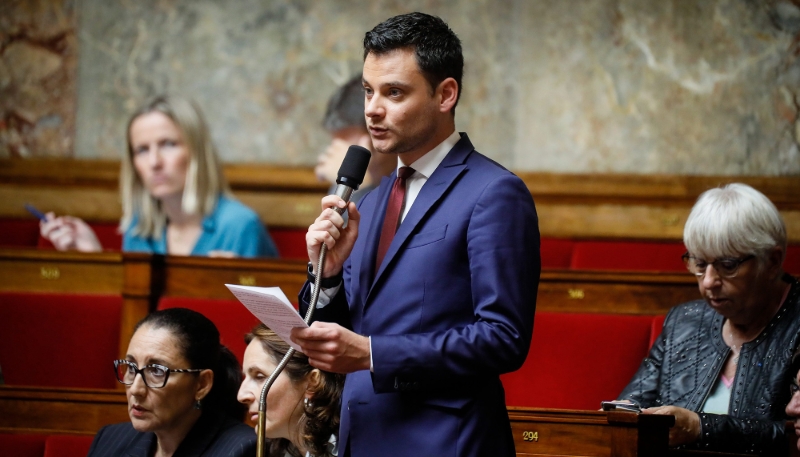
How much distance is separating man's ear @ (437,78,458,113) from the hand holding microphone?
12 centimetres

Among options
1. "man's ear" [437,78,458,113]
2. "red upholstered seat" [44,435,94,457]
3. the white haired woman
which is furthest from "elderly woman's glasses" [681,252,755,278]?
the white haired woman

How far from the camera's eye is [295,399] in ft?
5.90

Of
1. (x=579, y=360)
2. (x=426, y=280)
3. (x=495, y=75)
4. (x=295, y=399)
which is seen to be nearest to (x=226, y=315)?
(x=295, y=399)

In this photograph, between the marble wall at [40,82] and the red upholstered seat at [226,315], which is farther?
the marble wall at [40,82]

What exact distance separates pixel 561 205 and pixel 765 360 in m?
1.65

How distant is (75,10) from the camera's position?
3.76 m

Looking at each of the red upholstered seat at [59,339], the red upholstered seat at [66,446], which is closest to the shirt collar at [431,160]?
the red upholstered seat at [66,446]

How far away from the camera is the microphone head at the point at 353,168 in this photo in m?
1.31

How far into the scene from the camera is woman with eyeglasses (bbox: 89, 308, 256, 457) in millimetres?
1798

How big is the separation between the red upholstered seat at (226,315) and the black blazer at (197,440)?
504 millimetres

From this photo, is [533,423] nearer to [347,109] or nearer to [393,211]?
[393,211]

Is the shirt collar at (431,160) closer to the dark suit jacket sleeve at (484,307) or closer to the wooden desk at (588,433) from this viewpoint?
the dark suit jacket sleeve at (484,307)

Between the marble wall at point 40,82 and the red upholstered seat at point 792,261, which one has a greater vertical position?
the marble wall at point 40,82

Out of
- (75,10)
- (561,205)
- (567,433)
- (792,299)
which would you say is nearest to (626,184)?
(561,205)
